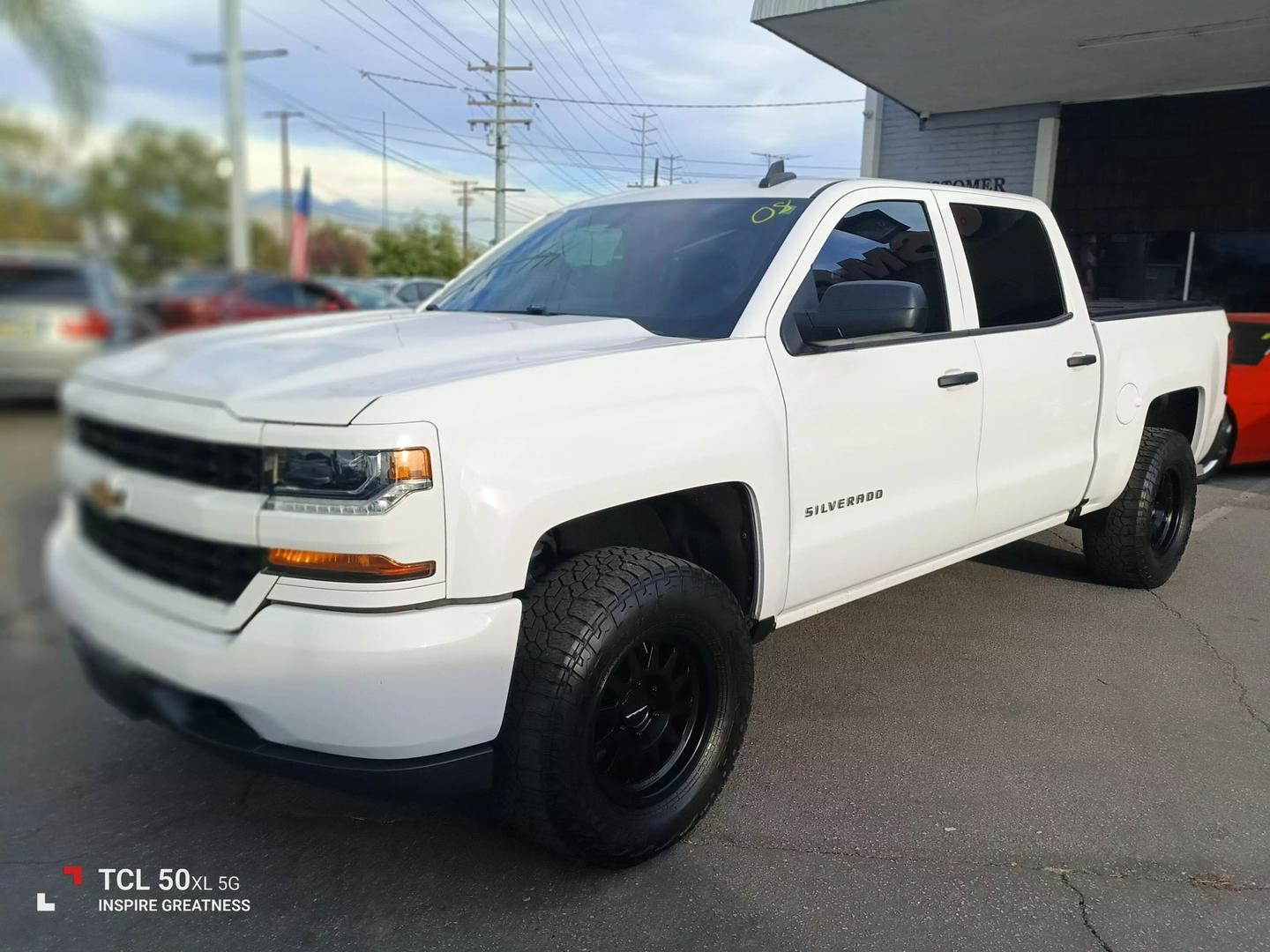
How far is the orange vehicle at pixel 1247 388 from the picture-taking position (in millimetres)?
8086

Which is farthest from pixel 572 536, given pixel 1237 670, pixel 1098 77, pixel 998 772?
pixel 1098 77

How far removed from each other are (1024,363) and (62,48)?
146 inches

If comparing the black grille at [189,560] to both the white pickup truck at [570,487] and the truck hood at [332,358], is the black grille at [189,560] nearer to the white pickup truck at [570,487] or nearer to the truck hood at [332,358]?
the white pickup truck at [570,487]

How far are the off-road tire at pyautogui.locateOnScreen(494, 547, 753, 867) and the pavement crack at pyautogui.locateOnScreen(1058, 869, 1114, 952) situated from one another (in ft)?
3.19

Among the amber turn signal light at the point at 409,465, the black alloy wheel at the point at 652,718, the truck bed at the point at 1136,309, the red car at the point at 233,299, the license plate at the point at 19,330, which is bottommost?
the black alloy wheel at the point at 652,718

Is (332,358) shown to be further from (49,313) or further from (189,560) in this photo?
(49,313)

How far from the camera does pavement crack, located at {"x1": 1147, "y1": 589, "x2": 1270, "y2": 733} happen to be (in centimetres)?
377

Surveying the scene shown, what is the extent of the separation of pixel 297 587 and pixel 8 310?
1106mm

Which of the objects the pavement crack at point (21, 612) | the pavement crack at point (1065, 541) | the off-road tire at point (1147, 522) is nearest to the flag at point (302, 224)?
the pavement crack at point (21, 612)

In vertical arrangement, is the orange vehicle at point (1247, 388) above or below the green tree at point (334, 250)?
below

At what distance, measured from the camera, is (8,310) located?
112 centimetres

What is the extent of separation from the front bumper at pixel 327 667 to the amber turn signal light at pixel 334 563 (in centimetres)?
8

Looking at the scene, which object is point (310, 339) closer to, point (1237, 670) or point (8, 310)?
point (8, 310)

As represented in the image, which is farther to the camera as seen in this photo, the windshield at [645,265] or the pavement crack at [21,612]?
the windshield at [645,265]
